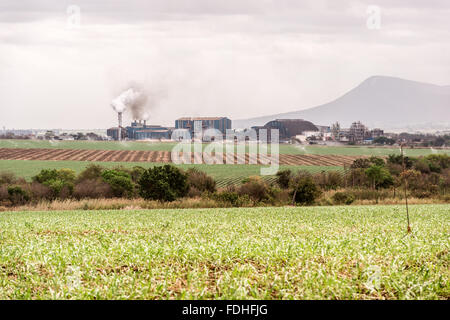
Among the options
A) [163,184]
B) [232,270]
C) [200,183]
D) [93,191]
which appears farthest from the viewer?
[200,183]

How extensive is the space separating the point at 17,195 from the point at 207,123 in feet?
372

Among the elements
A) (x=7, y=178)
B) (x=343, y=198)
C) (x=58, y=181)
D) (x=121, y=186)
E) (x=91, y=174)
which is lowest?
(x=343, y=198)

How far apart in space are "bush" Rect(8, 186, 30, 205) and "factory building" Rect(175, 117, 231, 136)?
106293 mm

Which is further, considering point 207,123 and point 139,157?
point 207,123

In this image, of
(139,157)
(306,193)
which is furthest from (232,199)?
(139,157)

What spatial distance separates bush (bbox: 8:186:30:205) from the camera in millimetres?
→ 51312

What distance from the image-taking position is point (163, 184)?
159 feet

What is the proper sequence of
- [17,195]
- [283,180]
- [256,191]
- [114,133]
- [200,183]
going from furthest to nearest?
[114,133], [283,180], [200,183], [256,191], [17,195]

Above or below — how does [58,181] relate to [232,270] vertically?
below

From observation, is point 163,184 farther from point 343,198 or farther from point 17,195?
point 343,198

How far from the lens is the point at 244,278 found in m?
7.56

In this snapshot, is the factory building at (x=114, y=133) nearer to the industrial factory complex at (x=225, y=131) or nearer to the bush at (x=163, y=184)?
the industrial factory complex at (x=225, y=131)

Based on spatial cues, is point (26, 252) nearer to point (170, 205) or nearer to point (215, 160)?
point (170, 205)

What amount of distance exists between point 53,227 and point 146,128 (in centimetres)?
17433
